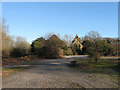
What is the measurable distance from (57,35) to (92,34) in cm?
1633

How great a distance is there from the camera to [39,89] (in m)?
4.18

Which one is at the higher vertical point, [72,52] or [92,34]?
[92,34]

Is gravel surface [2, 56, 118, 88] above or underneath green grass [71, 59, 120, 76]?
above

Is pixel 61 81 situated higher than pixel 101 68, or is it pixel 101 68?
pixel 61 81

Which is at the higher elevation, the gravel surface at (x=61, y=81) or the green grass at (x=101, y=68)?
the gravel surface at (x=61, y=81)

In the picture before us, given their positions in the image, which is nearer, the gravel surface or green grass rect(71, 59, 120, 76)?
the gravel surface

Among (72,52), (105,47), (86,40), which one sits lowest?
(72,52)

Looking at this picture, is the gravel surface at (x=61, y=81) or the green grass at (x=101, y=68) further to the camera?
the green grass at (x=101, y=68)

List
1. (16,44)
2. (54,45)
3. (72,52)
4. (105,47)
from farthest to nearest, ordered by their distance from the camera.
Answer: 1. (72,52)
2. (54,45)
3. (16,44)
4. (105,47)

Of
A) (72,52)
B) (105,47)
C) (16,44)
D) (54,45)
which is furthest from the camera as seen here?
(72,52)

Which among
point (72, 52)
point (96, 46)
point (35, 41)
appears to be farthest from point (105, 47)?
point (72, 52)

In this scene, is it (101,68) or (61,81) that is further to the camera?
(101,68)

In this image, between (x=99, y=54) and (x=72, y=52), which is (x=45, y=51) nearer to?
(x=72, y=52)

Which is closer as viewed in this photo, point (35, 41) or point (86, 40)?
point (86, 40)
